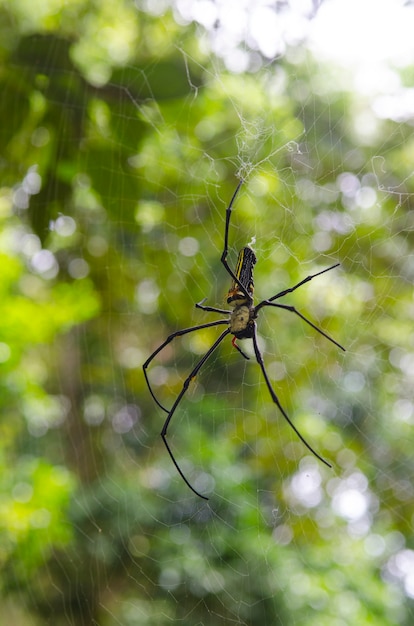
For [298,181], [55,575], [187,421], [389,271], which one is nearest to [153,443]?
[187,421]

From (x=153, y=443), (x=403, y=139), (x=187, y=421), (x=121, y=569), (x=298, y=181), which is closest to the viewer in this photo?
(x=298, y=181)

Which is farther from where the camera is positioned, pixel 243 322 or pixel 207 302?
pixel 207 302

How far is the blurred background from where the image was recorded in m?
1.32

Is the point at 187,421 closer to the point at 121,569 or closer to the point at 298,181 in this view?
the point at 121,569

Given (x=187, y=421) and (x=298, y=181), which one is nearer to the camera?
(x=298, y=181)

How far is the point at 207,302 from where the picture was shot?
1686mm

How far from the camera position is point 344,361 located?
1.55 metres

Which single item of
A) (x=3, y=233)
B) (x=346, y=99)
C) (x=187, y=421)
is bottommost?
(x=187, y=421)

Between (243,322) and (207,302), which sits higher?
(207,302)

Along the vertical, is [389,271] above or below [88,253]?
below

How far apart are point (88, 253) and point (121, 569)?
118cm

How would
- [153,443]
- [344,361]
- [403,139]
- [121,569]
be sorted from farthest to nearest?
1. [153,443]
2. [121,569]
3. [344,361]
4. [403,139]

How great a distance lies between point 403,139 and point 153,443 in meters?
1.50

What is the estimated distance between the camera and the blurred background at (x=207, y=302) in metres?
1.32
